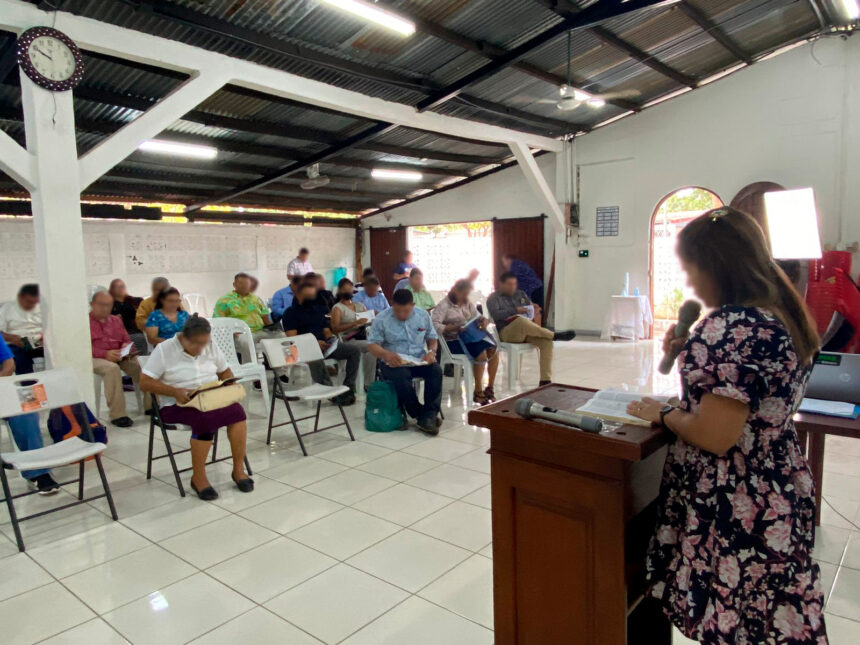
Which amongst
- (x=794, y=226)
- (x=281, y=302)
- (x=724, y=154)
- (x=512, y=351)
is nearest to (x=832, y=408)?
(x=794, y=226)

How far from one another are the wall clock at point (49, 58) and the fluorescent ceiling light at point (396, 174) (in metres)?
5.67

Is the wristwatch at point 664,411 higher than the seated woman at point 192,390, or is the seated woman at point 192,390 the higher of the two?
the wristwatch at point 664,411

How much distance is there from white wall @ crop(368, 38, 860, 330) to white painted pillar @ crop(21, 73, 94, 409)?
7.11 m

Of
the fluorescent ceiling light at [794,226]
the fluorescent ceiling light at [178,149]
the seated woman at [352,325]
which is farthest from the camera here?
the fluorescent ceiling light at [178,149]

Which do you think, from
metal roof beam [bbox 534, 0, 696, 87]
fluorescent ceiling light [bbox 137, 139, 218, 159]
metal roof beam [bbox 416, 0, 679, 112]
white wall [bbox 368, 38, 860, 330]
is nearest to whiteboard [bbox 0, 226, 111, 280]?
fluorescent ceiling light [bbox 137, 139, 218, 159]

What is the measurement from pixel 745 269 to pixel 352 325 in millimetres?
4378

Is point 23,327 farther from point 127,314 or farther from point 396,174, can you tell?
point 396,174

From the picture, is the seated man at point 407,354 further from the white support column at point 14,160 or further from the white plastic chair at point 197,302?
the white plastic chair at point 197,302

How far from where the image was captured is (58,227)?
3574mm

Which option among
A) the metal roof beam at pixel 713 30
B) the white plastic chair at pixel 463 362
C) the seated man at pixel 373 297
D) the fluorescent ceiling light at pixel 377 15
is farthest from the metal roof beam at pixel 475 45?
the white plastic chair at pixel 463 362

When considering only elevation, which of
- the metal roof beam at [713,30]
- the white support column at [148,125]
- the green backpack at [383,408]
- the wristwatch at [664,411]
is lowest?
the green backpack at [383,408]

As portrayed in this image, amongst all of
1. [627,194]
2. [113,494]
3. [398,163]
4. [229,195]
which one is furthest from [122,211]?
[627,194]

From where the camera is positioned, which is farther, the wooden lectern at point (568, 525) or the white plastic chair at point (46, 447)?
the white plastic chair at point (46, 447)

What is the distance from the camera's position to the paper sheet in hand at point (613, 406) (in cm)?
140
